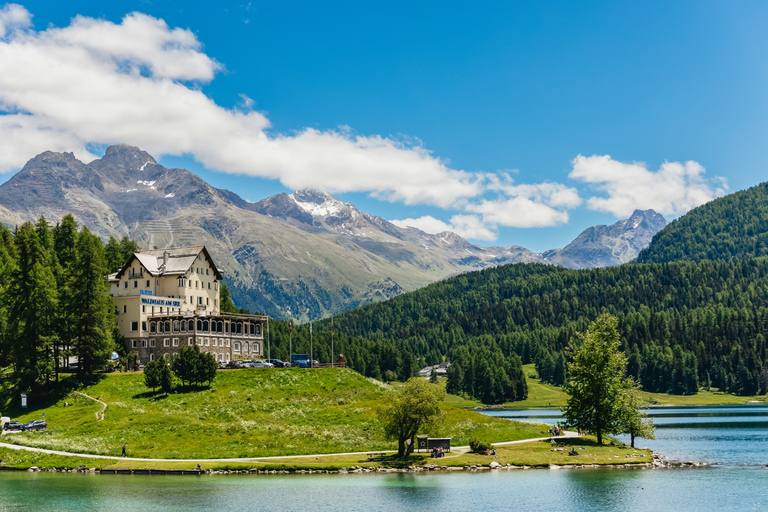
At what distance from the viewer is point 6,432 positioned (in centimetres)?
9588

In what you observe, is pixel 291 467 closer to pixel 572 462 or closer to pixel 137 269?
pixel 572 462

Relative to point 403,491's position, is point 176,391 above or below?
above

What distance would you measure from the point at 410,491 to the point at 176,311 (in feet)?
269

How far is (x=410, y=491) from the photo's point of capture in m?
70.6

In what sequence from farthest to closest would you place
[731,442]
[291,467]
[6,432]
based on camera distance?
1. [731,442]
2. [6,432]
3. [291,467]

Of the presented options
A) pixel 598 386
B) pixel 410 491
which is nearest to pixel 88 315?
pixel 410 491

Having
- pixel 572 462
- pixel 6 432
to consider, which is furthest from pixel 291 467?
pixel 6 432

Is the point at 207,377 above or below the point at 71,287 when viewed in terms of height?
below

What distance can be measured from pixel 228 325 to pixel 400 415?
62124 mm

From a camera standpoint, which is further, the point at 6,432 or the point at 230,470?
the point at 6,432

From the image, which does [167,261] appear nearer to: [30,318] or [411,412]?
[30,318]

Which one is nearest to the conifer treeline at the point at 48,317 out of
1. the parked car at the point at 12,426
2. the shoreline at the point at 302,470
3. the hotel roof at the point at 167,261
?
the parked car at the point at 12,426

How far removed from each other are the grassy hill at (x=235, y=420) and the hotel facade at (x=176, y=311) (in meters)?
12.6

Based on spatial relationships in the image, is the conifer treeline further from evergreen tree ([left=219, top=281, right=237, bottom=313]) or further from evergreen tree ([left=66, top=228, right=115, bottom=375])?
evergreen tree ([left=219, top=281, right=237, bottom=313])
